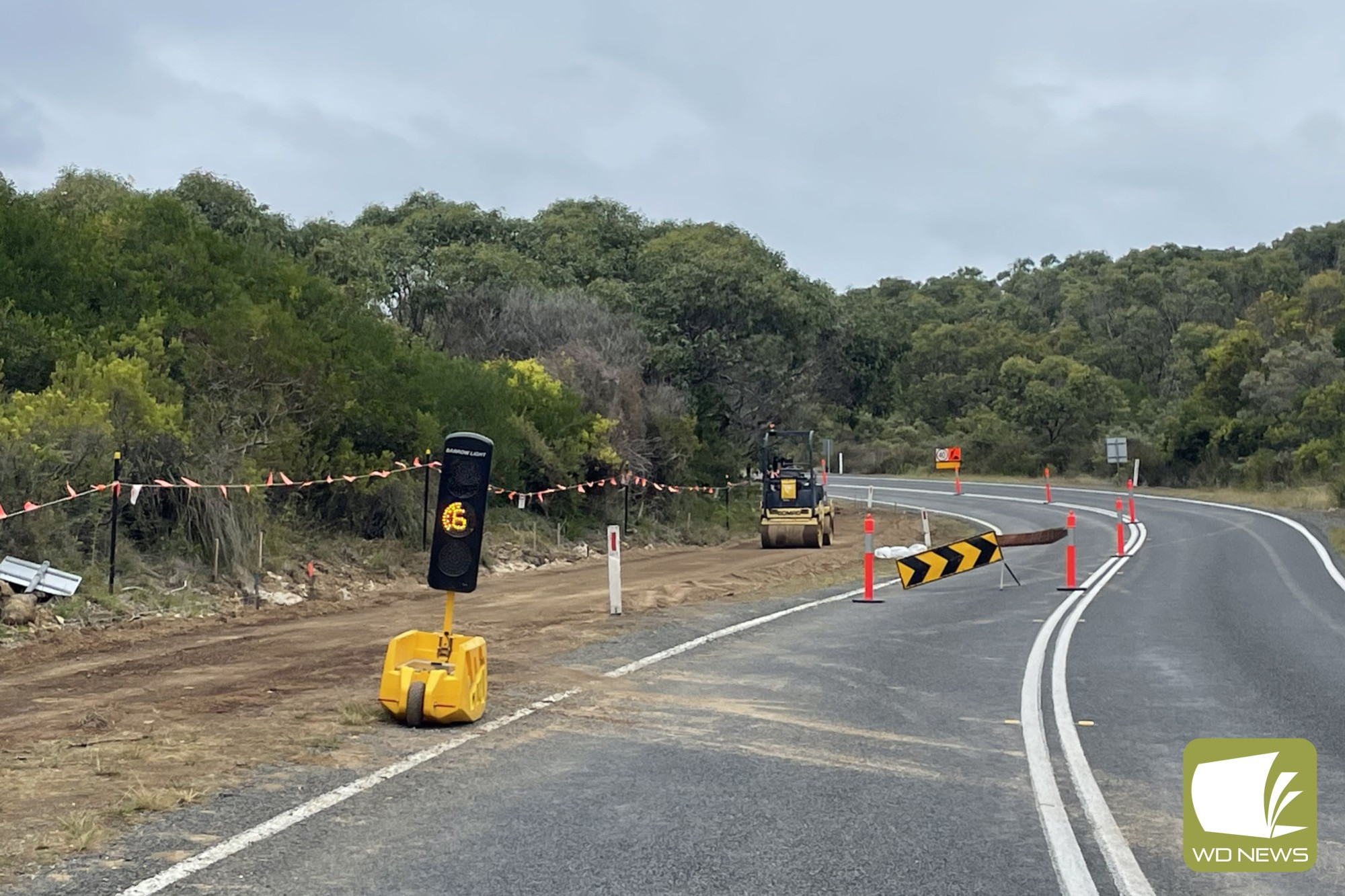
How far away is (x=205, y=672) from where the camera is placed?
1168 centimetres

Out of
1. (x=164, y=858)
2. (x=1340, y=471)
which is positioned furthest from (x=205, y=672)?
(x=1340, y=471)

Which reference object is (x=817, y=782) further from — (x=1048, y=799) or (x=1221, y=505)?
(x=1221, y=505)

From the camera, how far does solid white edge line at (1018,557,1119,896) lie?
5750 mm

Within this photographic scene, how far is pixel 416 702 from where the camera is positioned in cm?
895

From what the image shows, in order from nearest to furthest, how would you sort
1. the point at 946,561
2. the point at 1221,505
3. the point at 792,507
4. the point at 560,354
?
Answer: the point at 946,561 → the point at 792,507 → the point at 560,354 → the point at 1221,505

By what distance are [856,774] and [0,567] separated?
35.5ft

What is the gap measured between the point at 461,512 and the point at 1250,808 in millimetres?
5201

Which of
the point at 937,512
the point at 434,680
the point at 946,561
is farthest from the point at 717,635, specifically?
the point at 937,512

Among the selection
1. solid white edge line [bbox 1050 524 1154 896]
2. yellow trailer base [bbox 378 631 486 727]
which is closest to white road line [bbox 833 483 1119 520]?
solid white edge line [bbox 1050 524 1154 896]

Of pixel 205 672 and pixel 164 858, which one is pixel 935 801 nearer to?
pixel 164 858

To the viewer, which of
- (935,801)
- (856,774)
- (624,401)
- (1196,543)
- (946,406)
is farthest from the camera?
(946,406)

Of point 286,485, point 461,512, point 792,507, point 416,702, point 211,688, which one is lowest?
point 211,688

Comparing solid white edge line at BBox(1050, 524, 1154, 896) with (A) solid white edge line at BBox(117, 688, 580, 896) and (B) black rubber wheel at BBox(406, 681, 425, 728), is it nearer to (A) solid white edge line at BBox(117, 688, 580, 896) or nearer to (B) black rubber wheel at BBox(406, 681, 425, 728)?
(A) solid white edge line at BBox(117, 688, 580, 896)

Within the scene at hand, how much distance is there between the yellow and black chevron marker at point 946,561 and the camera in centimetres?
1822
